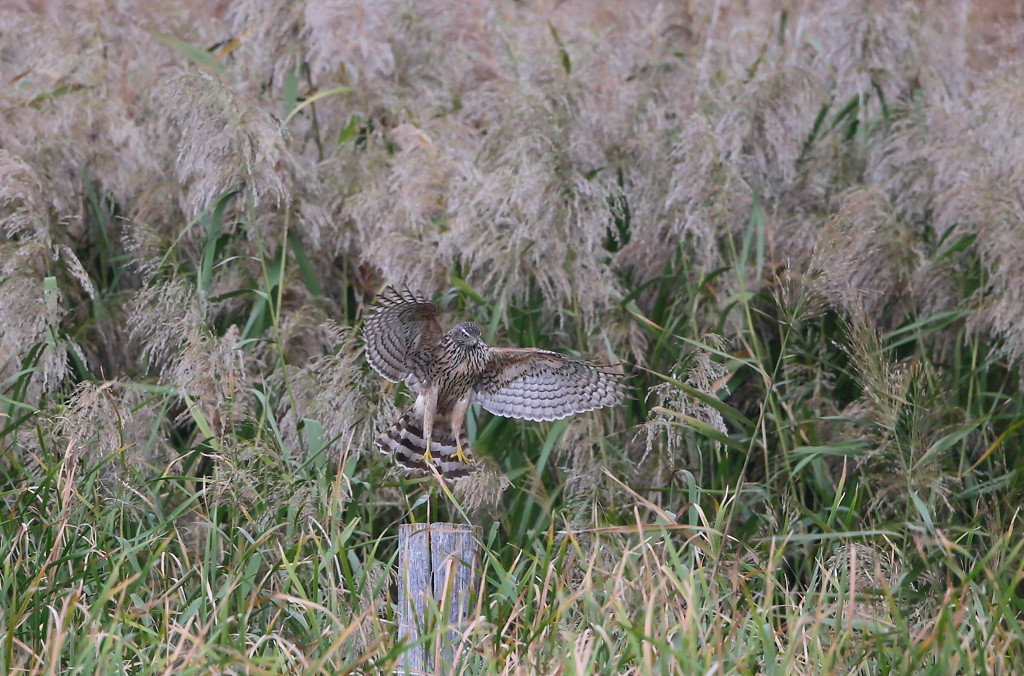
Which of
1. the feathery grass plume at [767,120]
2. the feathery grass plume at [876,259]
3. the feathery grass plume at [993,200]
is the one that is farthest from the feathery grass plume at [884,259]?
the feathery grass plume at [767,120]

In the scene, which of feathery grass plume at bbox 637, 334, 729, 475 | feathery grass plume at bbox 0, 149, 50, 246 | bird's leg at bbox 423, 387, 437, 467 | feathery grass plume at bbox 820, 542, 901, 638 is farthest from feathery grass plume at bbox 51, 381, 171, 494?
feathery grass plume at bbox 820, 542, 901, 638

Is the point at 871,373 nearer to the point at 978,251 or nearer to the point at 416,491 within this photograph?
the point at 978,251

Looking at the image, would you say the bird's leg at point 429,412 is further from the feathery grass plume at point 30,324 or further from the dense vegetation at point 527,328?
the feathery grass plume at point 30,324

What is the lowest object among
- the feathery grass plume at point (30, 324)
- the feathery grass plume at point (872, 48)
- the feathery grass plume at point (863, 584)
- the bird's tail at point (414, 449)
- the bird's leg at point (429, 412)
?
the feathery grass plume at point (863, 584)

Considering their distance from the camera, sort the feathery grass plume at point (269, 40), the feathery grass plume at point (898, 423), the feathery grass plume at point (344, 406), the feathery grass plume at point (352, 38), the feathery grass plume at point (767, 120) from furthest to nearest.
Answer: the feathery grass plume at point (269, 40), the feathery grass plume at point (352, 38), the feathery grass plume at point (767, 120), the feathery grass plume at point (344, 406), the feathery grass plume at point (898, 423)

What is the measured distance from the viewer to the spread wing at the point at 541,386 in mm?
3379

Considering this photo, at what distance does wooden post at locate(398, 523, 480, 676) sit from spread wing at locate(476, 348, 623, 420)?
58 cm

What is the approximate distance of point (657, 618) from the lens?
9.98 ft

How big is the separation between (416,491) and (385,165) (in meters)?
1.61

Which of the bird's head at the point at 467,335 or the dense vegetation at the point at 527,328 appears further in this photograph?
the bird's head at the point at 467,335

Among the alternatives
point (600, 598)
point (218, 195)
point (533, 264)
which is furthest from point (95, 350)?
point (600, 598)

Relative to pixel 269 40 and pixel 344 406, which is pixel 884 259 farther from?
pixel 269 40

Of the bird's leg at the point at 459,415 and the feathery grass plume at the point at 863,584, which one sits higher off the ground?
the bird's leg at the point at 459,415

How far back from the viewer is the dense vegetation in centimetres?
297
